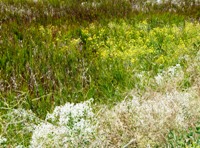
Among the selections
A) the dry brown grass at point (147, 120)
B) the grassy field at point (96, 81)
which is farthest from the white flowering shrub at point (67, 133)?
the dry brown grass at point (147, 120)

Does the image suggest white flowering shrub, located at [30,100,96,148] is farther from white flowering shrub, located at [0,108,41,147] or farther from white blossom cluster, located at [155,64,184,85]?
white blossom cluster, located at [155,64,184,85]

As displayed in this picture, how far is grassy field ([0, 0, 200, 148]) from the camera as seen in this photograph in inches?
133

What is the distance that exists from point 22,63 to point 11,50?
2.17ft

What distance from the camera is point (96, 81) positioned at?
5.40 meters

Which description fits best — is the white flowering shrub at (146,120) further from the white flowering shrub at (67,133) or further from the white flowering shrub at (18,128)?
the white flowering shrub at (18,128)

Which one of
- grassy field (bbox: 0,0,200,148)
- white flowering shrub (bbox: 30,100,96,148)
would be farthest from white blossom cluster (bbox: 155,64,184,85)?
white flowering shrub (bbox: 30,100,96,148)

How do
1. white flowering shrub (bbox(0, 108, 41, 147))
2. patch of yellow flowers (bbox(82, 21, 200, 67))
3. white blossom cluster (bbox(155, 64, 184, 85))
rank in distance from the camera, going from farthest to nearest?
1. patch of yellow flowers (bbox(82, 21, 200, 67))
2. white blossom cluster (bbox(155, 64, 184, 85))
3. white flowering shrub (bbox(0, 108, 41, 147))

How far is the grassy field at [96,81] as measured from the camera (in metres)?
3.38

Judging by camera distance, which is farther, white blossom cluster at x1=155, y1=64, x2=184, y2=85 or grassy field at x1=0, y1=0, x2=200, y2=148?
white blossom cluster at x1=155, y1=64, x2=184, y2=85

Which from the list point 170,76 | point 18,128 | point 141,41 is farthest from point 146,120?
point 141,41

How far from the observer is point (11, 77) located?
518 cm

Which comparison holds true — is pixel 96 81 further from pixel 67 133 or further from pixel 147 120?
pixel 67 133

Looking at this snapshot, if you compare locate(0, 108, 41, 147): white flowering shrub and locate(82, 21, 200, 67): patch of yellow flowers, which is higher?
locate(0, 108, 41, 147): white flowering shrub

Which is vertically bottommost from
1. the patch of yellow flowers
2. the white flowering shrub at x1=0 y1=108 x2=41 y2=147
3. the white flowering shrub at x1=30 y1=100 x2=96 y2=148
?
the patch of yellow flowers
